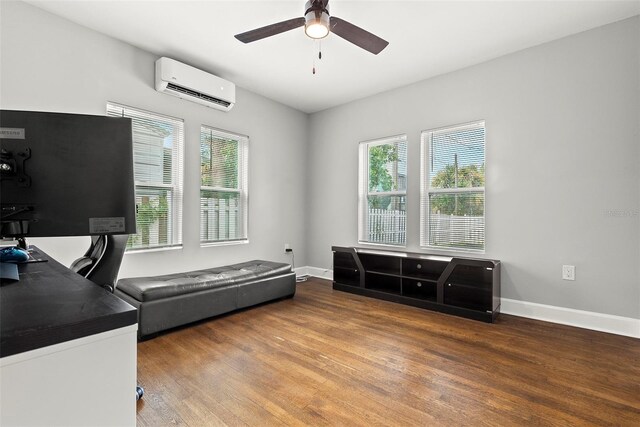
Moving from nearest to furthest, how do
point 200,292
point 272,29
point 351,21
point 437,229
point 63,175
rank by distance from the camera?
1. point 63,175
2. point 272,29
3. point 351,21
4. point 200,292
5. point 437,229

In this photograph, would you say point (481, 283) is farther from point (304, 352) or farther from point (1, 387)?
point (1, 387)

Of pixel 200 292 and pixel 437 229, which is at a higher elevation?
pixel 437 229

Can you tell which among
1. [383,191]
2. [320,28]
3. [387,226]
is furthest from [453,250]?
[320,28]

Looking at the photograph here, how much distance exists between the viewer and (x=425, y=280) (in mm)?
3607

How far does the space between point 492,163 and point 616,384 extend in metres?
2.28

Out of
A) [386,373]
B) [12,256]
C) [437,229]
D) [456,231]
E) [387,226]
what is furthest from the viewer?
[387,226]

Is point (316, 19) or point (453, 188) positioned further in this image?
point (453, 188)

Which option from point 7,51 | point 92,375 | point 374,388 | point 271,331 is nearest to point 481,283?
point 374,388

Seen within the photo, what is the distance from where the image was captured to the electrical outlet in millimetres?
3037

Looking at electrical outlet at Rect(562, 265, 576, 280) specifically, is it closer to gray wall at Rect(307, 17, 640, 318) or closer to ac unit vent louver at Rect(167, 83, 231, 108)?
gray wall at Rect(307, 17, 640, 318)

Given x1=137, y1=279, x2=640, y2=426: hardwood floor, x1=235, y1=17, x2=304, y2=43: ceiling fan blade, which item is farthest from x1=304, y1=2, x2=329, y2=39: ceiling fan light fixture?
x1=137, y1=279, x2=640, y2=426: hardwood floor

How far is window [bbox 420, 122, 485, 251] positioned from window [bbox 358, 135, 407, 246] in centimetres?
33

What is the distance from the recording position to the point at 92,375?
695 millimetres

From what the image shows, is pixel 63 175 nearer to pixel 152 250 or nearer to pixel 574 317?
pixel 152 250
